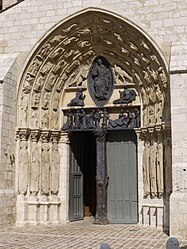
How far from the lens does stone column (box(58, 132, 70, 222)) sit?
9305 millimetres

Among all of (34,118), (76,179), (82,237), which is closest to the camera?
(82,237)

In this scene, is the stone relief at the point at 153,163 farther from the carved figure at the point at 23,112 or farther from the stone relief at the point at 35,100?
the carved figure at the point at 23,112

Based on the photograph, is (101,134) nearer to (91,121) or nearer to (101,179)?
(91,121)

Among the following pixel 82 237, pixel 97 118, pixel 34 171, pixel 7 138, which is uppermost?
pixel 97 118

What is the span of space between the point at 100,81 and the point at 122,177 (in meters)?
2.25

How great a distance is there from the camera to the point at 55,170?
931cm

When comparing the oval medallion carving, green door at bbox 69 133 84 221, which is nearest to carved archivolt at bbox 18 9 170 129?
the oval medallion carving

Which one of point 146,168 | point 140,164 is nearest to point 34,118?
point 140,164

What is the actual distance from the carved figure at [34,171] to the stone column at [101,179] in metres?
1.33

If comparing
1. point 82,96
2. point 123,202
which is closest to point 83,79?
point 82,96

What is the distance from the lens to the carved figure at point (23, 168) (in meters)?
8.79

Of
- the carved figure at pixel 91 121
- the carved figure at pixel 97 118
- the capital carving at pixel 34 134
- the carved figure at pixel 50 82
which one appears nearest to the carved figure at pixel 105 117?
the carved figure at pixel 97 118

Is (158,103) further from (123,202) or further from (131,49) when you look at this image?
(123,202)

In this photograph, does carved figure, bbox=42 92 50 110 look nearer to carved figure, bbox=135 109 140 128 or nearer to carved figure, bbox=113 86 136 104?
carved figure, bbox=113 86 136 104
